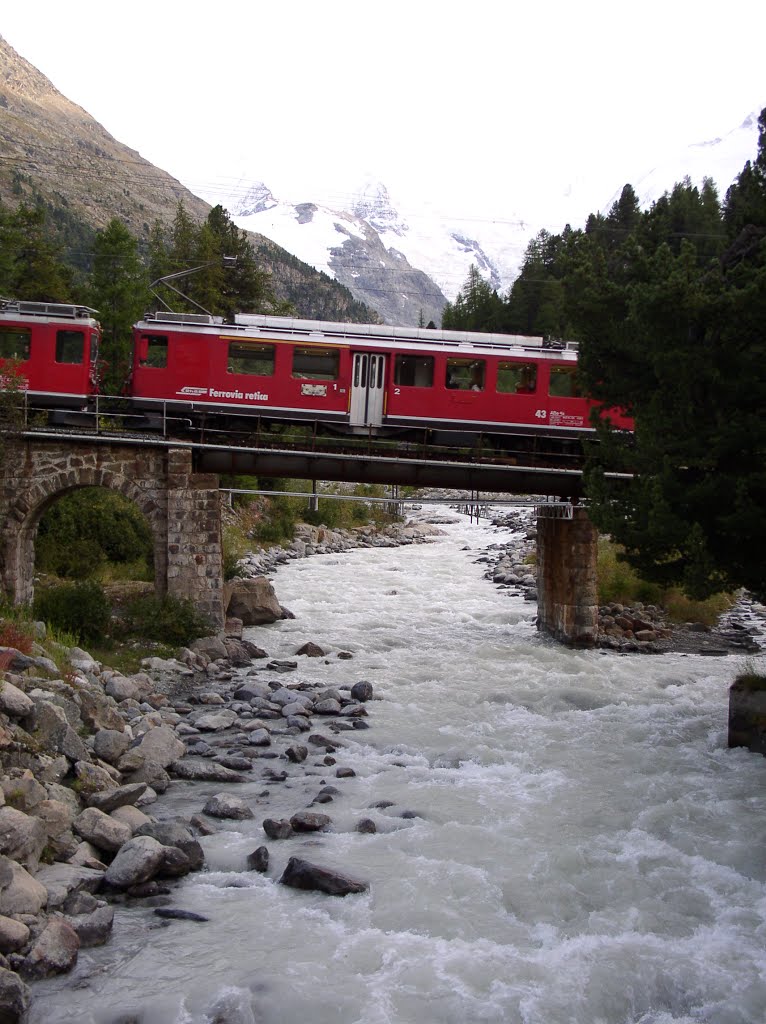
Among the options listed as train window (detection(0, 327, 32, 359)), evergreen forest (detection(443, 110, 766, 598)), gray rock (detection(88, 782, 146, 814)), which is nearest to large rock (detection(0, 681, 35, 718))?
gray rock (detection(88, 782, 146, 814))

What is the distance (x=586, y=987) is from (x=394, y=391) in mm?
16699

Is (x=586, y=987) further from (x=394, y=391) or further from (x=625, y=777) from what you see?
(x=394, y=391)

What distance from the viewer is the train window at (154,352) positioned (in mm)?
22250

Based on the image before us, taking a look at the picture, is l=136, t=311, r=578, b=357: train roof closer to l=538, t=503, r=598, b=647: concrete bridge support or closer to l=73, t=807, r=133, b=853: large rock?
l=538, t=503, r=598, b=647: concrete bridge support

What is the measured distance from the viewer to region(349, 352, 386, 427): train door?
886 inches

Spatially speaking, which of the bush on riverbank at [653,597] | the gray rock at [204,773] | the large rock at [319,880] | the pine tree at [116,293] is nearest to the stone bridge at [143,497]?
the gray rock at [204,773]

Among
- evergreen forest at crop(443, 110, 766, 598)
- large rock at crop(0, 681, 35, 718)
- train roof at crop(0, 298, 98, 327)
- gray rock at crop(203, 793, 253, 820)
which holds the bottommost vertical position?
gray rock at crop(203, 793, 253, 820)

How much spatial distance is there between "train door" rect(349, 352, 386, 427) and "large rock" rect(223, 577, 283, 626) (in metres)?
4.93

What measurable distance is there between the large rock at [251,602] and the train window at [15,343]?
7446 mm

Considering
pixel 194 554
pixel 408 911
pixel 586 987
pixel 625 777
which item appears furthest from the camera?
pixel 194 554

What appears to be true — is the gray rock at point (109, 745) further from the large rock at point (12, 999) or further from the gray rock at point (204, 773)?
the large rock at point (12, 999)

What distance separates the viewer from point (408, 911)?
8562mm

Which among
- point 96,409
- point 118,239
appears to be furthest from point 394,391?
point 118,239

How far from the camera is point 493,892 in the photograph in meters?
8.97
